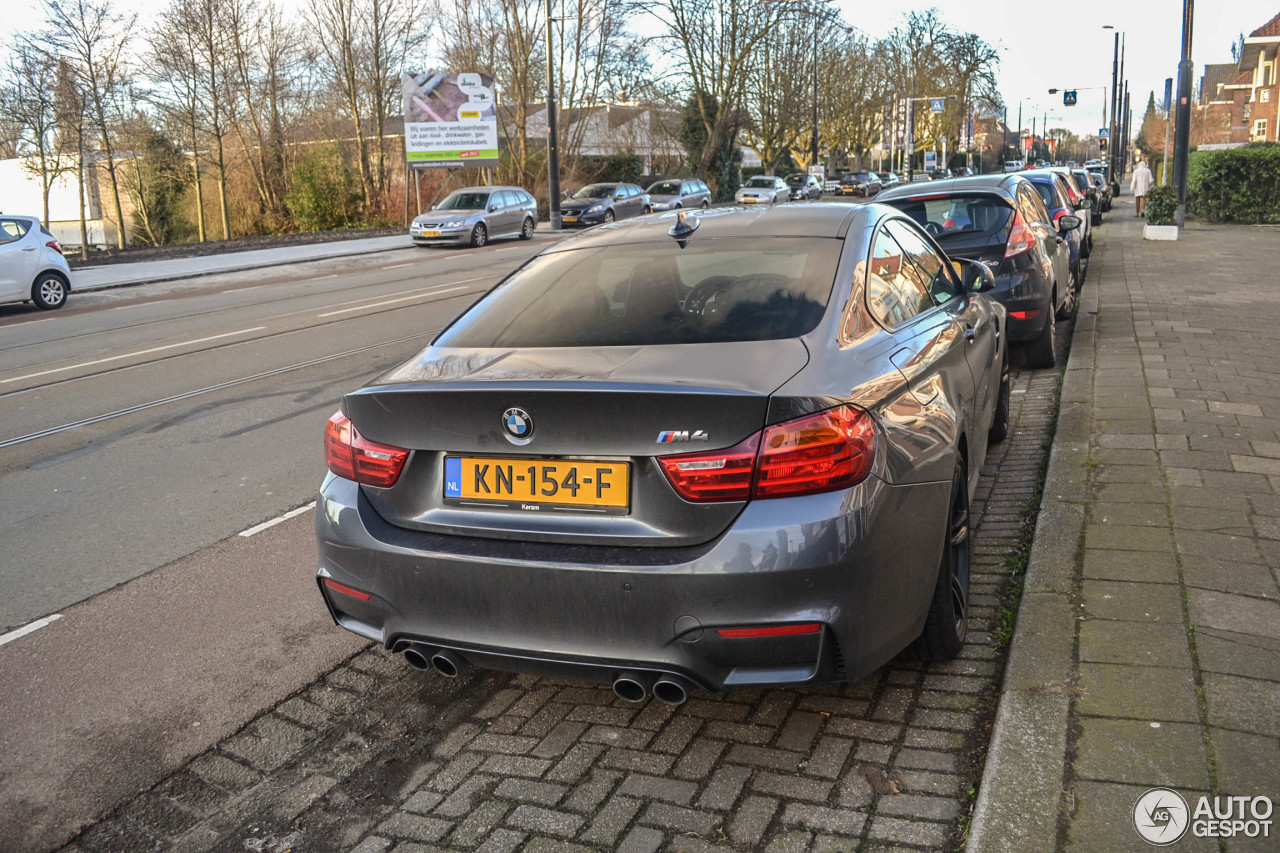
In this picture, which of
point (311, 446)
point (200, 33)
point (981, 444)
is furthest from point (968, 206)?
point (200, 33)

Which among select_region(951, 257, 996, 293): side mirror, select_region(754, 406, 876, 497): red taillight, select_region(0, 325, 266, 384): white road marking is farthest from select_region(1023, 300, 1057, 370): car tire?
select_region(0, 325, 266, 384): white road marking

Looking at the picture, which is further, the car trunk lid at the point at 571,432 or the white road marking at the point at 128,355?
the white road marking at the point at 128,355

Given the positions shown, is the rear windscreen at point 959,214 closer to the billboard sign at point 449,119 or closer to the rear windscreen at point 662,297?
the rear windscreen at point 662,297

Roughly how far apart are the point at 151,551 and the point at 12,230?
14592 millimetres

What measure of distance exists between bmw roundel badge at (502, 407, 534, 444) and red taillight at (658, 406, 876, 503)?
370mm

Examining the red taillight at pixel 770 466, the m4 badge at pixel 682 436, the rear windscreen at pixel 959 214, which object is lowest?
the red taillight at pixel 770 466

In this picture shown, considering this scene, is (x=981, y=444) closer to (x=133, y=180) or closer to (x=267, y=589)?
(x=267, y=589)

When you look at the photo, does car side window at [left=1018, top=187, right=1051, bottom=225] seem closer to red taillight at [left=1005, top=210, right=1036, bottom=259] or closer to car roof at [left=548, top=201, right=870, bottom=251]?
red taillight at [left=1005, top=210, right=1036, bottom=259]

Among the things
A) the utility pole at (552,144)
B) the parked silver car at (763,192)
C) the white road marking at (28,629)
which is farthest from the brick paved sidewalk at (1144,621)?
the parked silver car at (763,192)

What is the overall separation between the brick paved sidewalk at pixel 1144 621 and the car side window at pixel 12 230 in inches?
639

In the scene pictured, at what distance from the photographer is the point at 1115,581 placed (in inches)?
155

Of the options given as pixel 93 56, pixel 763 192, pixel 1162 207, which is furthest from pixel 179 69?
pixel 1162 207

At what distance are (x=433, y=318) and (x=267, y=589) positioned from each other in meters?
9.39

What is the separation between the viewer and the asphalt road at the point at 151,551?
3.43 metres
